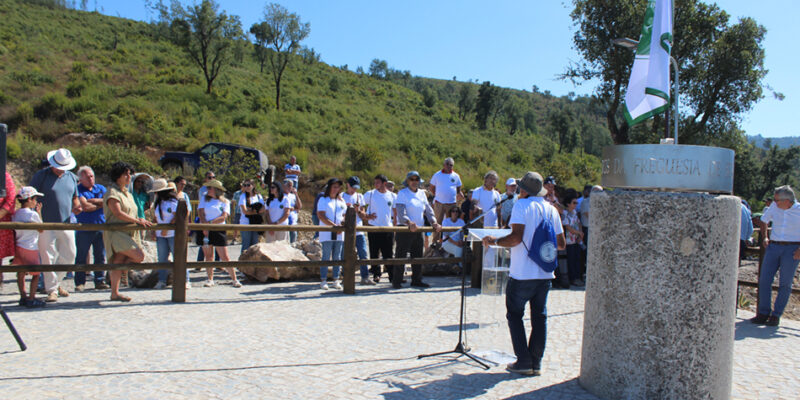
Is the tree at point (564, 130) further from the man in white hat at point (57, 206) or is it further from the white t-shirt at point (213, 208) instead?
the man in white hat at point (57, 206)

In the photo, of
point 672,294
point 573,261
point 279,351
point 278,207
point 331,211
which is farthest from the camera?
point 573,261

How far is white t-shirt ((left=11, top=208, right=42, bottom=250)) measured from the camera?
7.10 meters

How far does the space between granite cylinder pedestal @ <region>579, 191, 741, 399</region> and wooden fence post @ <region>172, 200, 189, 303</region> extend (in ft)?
18.5

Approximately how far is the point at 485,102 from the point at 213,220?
5959cm

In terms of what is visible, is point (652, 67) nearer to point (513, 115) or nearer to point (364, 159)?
point (364, 159)

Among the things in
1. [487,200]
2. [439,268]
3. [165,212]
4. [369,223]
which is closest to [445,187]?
[487,200]

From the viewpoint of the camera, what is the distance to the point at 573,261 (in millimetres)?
10688

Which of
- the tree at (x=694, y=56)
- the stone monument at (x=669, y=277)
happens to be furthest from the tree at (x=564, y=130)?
the stone monument at (x=669, y=277)

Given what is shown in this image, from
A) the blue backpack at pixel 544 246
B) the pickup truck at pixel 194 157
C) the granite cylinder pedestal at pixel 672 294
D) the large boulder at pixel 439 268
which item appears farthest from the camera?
the pickup truck at pixel 194 157

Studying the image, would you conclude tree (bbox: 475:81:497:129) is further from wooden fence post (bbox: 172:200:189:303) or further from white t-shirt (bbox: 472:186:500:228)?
wooden fence post (bbox: 172:200:189:303)

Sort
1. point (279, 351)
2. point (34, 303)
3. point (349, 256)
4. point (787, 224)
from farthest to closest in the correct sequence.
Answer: point (349, 256) → point (787, 224) → point (34, 303) → point (279, 351)

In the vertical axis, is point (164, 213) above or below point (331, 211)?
below

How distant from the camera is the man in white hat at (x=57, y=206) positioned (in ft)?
24.5

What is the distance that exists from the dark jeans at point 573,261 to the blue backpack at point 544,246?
5.83 m
